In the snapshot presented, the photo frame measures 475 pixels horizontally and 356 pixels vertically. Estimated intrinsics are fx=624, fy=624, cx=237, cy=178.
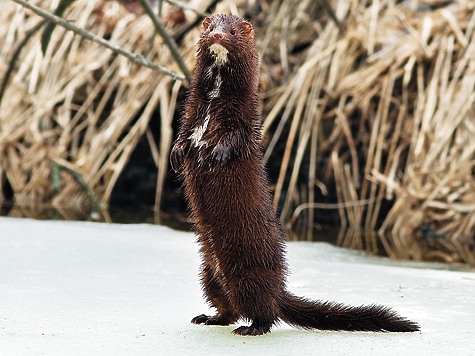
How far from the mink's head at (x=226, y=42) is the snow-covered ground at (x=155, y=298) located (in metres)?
0.78

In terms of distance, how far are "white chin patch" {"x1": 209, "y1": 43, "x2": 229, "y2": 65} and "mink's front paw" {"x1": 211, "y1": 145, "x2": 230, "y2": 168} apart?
0.90ft

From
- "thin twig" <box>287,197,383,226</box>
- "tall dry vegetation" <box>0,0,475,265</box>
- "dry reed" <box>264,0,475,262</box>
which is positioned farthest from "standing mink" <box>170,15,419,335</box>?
"thin twig" <box>287,197,383,226</box>

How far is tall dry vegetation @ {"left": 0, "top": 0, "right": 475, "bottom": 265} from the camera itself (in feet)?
14.6

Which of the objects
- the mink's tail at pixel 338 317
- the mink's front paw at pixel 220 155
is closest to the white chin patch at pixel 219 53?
the mink's front paw at pixel 220 155

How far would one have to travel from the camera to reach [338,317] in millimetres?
1828

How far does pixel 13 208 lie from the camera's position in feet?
15.7

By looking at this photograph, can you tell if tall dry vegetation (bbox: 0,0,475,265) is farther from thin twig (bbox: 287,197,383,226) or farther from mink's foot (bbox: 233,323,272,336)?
mink's foot (bbox: 233,323,272,336)

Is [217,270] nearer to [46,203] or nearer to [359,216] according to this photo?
[359,216]

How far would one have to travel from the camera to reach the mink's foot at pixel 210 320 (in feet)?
5.98

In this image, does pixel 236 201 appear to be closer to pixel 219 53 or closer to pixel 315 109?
pixel 219 53

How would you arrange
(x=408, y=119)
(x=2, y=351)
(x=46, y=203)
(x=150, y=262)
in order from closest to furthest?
(x=2, y=351) < (x=150, y=262) < (x=408, y=119) < (x=46, y=203)

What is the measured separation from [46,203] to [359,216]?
8.55ft

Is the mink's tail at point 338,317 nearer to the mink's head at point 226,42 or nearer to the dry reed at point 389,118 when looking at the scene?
the mink's head at point 226,42

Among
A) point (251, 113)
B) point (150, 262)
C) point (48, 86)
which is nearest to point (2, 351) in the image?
point (251, 113)
